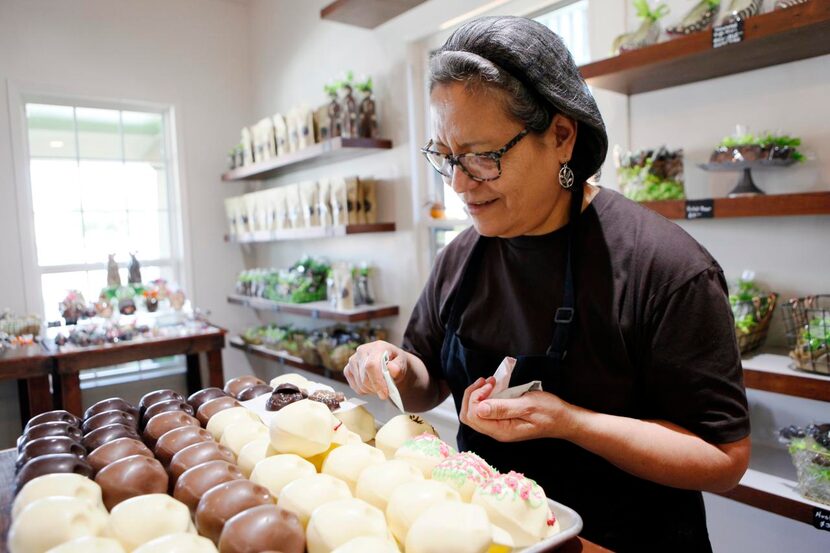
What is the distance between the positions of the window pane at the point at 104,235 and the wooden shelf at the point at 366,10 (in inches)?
101

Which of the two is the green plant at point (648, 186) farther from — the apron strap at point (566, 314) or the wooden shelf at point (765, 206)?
the apron strap at point (566, 314)

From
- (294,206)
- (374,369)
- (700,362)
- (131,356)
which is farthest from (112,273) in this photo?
(700,362)

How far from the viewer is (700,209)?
1886 mm

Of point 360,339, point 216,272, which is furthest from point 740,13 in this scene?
point 216,272

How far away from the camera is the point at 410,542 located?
75 cm

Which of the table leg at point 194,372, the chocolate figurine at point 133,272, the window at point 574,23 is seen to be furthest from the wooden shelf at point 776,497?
the chocolate figurine at point 133,272

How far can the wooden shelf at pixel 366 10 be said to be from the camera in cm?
313

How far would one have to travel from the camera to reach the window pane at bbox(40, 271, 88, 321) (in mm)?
4355

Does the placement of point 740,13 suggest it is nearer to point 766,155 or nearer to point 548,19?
point 766,155

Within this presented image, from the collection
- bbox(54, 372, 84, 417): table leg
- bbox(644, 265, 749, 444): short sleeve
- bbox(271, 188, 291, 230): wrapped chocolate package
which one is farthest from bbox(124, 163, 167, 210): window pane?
bbox(644, 265, 749, 444): short sleeve

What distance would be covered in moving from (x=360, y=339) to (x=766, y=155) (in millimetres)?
→ 2429

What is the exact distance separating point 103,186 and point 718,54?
14.6 feet

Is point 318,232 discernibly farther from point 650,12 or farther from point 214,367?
point 650,12

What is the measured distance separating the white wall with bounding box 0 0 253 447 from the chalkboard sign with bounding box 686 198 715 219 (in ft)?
12.4
